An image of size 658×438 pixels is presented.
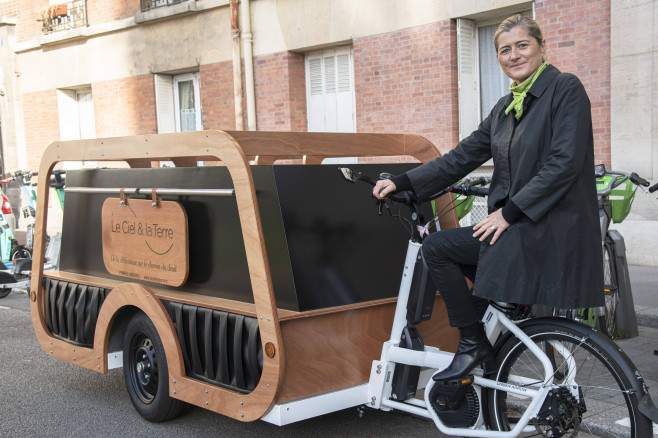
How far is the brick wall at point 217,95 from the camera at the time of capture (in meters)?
13.9

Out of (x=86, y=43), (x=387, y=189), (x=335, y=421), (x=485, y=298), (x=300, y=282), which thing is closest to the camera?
(x=485, y=298)

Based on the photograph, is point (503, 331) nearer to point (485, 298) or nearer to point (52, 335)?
point (485, 298)

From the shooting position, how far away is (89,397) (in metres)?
5.22

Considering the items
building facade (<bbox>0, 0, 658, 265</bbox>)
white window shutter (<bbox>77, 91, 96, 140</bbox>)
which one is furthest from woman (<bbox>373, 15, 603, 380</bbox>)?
white window shutter (<bbox>77, 91, 96, 140</bbox>)

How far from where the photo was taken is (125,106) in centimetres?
1606

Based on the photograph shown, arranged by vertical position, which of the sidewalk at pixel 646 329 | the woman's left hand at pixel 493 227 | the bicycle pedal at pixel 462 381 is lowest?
the sidewalk at pixel 646 329

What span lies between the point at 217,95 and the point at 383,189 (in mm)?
10832

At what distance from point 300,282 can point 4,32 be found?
17.6 metres

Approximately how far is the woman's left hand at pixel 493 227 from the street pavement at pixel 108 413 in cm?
125

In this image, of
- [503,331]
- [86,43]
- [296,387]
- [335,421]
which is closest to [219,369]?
[296,387]

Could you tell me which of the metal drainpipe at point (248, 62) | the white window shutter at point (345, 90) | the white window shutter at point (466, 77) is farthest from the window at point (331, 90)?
the white window shutter at point (466, 77)

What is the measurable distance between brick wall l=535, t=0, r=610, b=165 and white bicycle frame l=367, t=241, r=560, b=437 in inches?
232

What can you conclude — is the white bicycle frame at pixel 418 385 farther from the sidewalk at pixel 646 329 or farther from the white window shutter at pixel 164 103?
the white window shutter at pixel 164 103

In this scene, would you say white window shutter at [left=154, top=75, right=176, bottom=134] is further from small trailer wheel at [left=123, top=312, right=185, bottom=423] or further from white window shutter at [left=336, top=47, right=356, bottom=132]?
small trailer wheel at [left=123, top=312, right=185, bottom=423]
